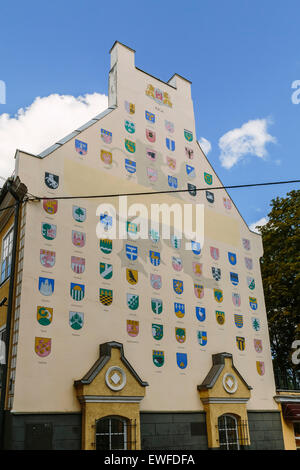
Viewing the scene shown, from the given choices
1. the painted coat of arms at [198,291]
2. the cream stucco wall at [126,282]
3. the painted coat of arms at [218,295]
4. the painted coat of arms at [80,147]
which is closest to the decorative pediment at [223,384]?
the cream stucco wall at [126,282]

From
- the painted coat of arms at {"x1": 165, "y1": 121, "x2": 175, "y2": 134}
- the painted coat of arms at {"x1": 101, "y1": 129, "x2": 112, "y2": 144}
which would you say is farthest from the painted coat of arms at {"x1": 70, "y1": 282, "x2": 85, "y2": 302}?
the painted coat of arms at {"x1": 165, "y1": 121, "x2": 175, "y2": 134}

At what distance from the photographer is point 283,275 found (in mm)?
26641

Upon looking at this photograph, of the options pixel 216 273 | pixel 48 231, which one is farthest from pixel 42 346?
pixel 216 273

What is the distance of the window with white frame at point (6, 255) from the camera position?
1555 cm

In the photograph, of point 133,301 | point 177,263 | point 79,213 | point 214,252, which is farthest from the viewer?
point 214,252

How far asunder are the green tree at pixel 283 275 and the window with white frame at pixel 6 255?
54.4 ft

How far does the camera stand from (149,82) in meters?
20.5

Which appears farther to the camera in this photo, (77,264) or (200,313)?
(200,313)

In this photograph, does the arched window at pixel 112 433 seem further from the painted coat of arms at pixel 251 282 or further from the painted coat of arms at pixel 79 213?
the painted coat of arms at pixel 251 282

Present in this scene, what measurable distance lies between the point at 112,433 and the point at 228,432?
517 cm

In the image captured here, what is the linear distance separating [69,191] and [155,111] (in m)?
6.88

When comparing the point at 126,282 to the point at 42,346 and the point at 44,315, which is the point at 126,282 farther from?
the point at 42,346

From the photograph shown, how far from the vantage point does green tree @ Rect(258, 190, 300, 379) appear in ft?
86.3

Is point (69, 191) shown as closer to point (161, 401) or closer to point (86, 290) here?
point (86, 290)
